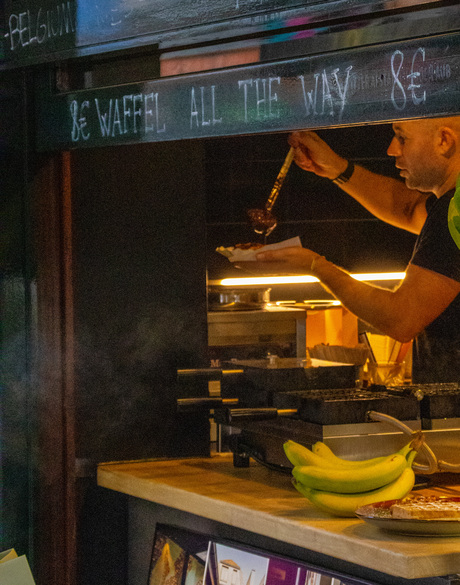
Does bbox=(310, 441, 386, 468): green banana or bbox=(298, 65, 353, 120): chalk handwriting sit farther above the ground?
bbox=(298, 65, 353, 120): chalk handwriting

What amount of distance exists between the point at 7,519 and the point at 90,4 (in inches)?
58.8

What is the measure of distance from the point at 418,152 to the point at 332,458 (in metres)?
1.53

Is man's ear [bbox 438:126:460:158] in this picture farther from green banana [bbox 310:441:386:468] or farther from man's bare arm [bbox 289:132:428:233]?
green banana [bbox 310:441:386:468]

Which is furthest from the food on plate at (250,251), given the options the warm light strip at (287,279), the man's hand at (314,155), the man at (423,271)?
the warm light strip at (287,279)

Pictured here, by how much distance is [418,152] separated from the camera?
3109 millimetres

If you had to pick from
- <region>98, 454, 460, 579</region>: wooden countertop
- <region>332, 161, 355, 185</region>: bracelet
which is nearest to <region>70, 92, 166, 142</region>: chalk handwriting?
<region>98, 454, 460, 579</region>: wooden countertop

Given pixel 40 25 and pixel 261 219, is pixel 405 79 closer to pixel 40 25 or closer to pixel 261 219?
pixel 40 25

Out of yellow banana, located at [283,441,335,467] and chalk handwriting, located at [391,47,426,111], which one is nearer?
chalk handwriting, located at [391,47,426,111]

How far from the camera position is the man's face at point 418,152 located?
3.07 meters

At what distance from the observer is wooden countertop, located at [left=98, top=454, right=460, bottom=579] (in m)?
1.62

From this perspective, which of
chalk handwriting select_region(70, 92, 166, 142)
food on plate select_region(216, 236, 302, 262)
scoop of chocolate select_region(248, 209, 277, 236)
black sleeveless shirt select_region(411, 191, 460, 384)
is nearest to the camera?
chalk handwriting select_region(70, 92, 166, 142)

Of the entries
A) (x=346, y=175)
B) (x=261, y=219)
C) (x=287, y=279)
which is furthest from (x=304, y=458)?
(x=287, y=279)

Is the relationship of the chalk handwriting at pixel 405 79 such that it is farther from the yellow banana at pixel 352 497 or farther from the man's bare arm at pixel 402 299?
the man's bare arm at pixel 402 299

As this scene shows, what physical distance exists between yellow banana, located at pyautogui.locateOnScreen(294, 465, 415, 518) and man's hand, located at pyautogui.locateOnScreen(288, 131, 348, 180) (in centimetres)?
191
